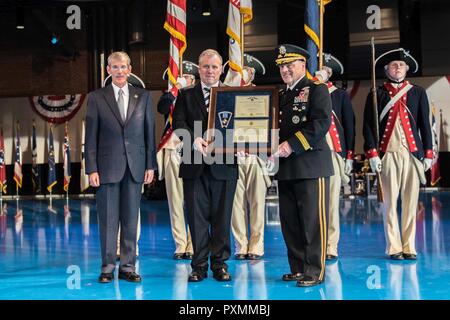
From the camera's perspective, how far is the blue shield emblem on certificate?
395 centimetres

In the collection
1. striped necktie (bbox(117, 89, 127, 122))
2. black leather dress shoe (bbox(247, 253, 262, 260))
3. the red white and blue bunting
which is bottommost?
black leather dress shoe (bbox(247, 253, 262, 260))

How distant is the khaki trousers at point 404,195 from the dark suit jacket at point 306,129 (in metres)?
1.19

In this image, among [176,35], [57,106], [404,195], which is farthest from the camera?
[57,106]

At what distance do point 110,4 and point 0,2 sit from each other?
2.87 m

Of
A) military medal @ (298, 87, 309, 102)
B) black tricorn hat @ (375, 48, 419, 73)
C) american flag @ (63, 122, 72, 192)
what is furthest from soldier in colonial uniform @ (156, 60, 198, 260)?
american flag @ (63, 122, 72, 192)

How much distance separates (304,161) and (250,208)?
157 cm

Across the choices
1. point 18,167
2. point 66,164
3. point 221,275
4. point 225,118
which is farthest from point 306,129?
point 18,167

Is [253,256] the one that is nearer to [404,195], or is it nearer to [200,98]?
[404,195]

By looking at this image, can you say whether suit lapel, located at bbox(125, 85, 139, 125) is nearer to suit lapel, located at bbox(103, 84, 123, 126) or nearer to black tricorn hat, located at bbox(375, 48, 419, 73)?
suit lapel, located at bbox(103, 84, 123, 126)

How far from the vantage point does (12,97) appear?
1772 cm

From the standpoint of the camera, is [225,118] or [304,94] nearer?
[304,94]

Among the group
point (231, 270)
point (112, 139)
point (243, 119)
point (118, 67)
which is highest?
point (118, 67)

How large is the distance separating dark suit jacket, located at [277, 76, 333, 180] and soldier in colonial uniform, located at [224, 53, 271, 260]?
3.98 ft

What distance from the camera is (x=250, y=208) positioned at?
531 cm
